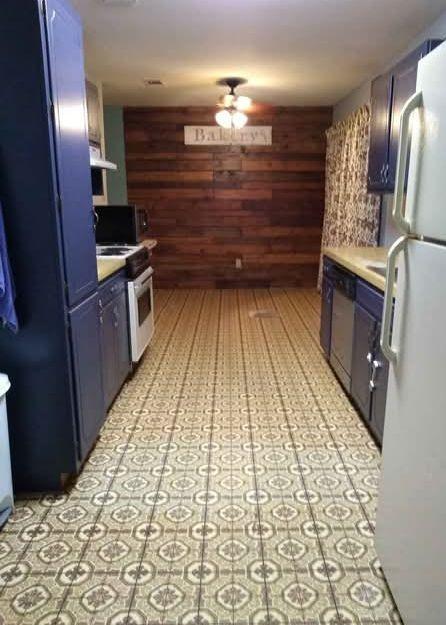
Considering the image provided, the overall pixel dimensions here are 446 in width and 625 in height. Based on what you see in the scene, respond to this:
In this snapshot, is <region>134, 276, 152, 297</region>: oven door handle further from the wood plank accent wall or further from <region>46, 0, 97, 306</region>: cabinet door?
the wood plank accent wall

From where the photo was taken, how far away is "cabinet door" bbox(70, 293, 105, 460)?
2.06 m

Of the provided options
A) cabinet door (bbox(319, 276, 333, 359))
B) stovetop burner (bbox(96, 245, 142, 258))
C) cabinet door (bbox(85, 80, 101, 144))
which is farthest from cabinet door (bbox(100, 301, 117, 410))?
cabinet door (bbox(85, 80, 101, 144))

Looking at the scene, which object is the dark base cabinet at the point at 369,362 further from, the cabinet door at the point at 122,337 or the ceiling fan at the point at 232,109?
the ceiling fan at the point at 232,109

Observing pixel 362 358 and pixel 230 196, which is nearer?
pixel 362 358

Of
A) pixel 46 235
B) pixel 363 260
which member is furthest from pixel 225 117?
pixel 46 235

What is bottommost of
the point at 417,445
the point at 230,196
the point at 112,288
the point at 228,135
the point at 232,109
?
the point at 417,445

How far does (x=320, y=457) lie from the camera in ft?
7.68

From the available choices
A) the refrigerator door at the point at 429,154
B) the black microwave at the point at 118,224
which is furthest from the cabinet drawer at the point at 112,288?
the refrigerator door at the point at 429,154

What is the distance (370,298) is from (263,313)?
2769 millimetres

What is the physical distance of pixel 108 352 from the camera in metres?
2.70

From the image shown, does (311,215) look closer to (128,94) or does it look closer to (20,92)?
(128,94)

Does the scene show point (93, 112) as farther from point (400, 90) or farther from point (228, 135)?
point (400, 90)

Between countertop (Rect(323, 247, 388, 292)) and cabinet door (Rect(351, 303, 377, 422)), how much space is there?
0.66ft

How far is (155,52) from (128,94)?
1727mm
